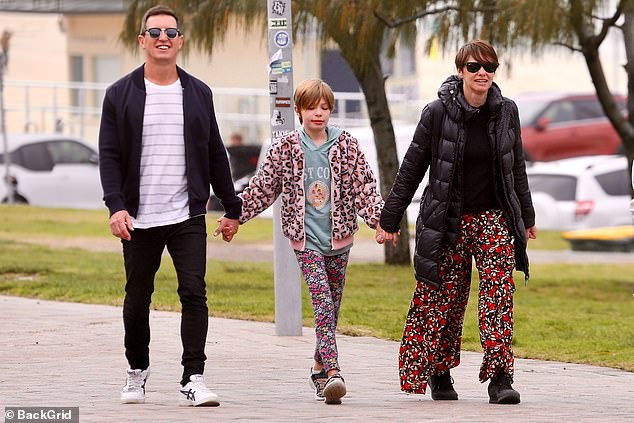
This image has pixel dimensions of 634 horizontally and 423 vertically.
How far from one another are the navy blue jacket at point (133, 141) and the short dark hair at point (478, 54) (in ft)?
3.91

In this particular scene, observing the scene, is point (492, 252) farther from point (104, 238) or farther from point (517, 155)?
point (104, 238)

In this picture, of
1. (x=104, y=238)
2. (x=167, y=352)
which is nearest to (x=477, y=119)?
(x=167, y=352)

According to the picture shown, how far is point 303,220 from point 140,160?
911 mm

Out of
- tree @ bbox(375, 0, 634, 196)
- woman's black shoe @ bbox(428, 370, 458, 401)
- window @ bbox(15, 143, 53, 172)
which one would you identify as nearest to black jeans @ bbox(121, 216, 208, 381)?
woman's black shoe @ bbox(428, 370, 458, 401)

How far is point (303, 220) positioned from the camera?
7809 mm

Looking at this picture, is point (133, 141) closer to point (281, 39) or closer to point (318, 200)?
point (318, 200)

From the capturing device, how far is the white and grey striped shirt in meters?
7.34

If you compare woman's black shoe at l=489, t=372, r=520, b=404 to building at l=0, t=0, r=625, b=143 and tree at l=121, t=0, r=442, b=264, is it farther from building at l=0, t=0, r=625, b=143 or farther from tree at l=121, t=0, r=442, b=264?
building at l=0, t=0, r=625, b=143

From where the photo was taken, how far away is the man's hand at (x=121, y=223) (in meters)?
7.16

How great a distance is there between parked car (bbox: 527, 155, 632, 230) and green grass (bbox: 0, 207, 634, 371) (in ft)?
15.2

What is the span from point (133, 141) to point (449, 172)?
1450 millimetres

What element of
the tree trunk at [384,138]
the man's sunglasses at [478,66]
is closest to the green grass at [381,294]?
the tree trunk at [384,138]

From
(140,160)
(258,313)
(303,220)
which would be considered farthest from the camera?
(258,313)

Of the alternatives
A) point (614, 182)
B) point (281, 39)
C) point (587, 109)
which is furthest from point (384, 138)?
point (587, 109)
